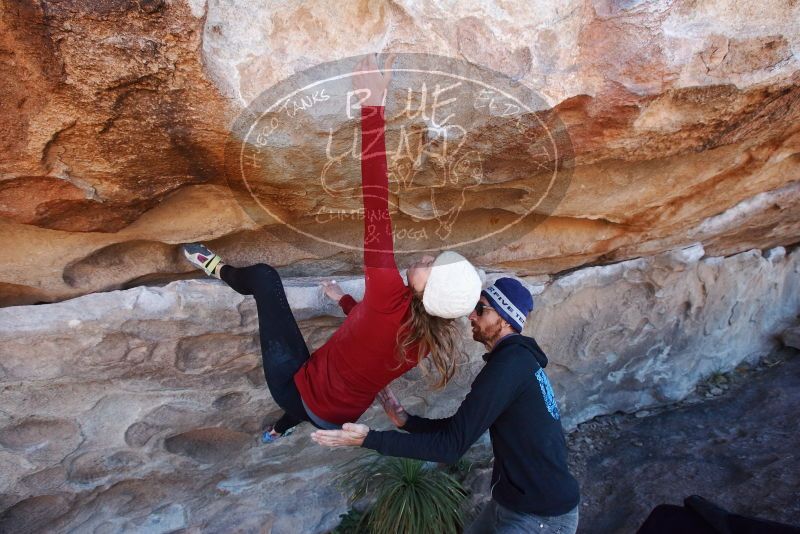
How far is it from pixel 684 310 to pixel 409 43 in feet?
9.26

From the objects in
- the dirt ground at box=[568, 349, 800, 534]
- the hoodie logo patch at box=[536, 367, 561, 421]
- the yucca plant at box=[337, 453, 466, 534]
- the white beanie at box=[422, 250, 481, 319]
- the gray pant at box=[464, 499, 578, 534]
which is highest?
the white beanie at box=[422, 250, 481, 319]

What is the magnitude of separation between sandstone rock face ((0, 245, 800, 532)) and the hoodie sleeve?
0.99m

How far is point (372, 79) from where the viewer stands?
73.3 inches

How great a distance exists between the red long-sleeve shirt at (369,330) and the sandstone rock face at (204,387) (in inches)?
22.4

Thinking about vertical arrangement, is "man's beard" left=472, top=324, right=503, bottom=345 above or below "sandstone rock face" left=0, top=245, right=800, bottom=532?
above

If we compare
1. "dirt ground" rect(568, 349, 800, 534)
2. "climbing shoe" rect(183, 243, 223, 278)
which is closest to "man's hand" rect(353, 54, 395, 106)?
"climbing shoe" rect(183, 243, 223, 278)

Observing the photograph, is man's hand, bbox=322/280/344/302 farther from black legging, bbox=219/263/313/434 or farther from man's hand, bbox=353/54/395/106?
man's hand, bbox=353/54/395/106

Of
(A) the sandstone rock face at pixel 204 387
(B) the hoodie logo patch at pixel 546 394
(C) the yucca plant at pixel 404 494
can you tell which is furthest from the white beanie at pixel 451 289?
(C) the yucca plant at pixel 404 494

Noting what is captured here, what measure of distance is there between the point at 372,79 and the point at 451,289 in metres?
0.71

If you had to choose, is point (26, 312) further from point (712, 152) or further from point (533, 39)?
point (712, 152)

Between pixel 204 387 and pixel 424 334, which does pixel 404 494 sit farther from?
pixel 424 334

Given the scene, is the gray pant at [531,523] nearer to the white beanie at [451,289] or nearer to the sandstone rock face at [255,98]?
the white beanie at [451,289]

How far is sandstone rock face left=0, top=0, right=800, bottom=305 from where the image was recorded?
165cm

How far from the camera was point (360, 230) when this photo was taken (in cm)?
273
